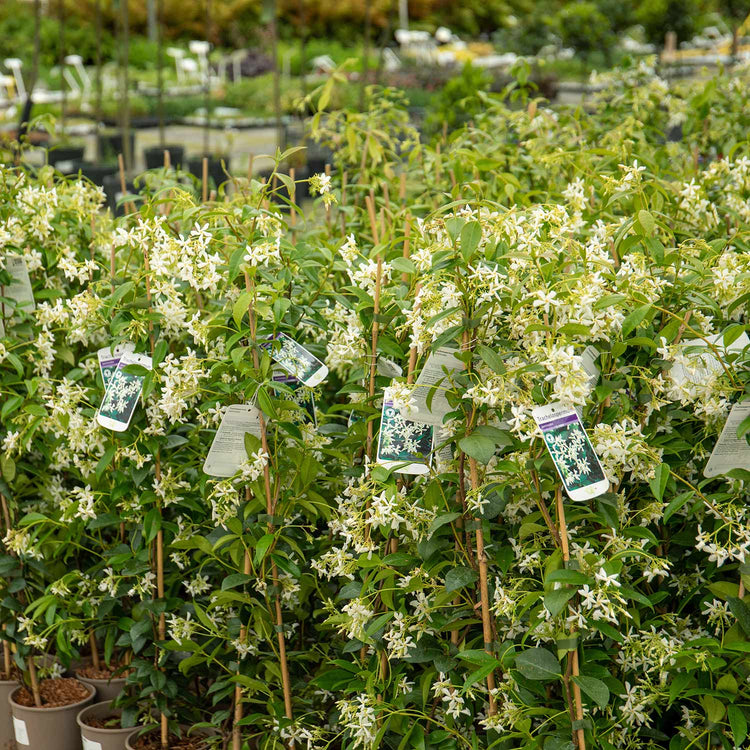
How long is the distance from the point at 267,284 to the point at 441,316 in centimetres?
46

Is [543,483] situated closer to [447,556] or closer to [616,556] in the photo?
[616,556]

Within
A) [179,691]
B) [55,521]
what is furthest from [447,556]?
[55,521]

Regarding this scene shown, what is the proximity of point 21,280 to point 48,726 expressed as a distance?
1.04 meters

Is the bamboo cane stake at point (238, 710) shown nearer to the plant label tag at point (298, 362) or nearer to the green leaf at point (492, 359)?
the plant label tag at point (298, 362)

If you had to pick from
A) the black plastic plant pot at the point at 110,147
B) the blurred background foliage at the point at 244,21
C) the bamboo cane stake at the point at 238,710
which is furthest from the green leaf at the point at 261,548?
the blurred background foliage at the point at 244,21

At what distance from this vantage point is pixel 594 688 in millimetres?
1416

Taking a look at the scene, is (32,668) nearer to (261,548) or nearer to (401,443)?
(261,548)

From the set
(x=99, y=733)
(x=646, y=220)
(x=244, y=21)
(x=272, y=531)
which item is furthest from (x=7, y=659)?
(x=244, y=21)

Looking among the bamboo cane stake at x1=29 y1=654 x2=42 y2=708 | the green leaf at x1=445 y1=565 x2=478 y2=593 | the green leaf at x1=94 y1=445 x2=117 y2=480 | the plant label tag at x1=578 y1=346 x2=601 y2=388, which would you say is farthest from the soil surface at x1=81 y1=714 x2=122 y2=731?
the plant label tag at x1=578 y1=346 x2=601 y2=388

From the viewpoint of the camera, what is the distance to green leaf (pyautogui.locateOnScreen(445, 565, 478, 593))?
1537mm

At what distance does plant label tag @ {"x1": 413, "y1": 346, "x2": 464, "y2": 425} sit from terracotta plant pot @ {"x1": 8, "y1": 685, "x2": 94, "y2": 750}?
4.07 ft

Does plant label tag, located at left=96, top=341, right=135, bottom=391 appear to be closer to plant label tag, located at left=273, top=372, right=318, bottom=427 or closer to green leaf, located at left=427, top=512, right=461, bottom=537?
plant label tag, located at left=273, top=372, right=318, bottom=427

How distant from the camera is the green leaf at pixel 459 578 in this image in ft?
5.04

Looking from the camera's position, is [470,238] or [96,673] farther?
[96,673]
